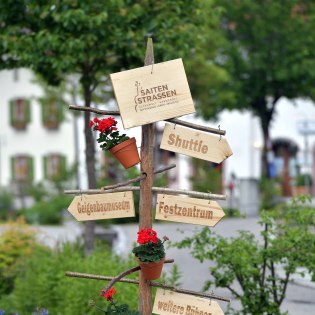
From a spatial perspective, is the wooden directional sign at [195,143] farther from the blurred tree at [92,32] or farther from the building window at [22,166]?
the building window at [22,166]

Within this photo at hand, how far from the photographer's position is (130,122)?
6996 mm

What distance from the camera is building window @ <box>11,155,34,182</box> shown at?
4462 cm

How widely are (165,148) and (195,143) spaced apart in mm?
202

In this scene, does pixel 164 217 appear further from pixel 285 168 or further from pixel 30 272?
pixel 285 168

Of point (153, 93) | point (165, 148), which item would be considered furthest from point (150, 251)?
point (153, 93)

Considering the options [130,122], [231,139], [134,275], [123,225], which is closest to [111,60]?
[134,275]

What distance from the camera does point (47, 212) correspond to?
30.4 metres

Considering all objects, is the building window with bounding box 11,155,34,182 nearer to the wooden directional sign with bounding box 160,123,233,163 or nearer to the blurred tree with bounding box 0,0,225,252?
the blurred tree with bounding box 0,0,225,252

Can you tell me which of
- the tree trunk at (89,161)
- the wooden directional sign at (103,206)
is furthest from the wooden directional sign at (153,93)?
the tree trunk at (89,161)

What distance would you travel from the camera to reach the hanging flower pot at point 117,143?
716 centimetres

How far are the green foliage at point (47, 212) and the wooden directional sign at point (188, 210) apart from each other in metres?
22.9

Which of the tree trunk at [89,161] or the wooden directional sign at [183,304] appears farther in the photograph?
the tree trunk at [89,161]

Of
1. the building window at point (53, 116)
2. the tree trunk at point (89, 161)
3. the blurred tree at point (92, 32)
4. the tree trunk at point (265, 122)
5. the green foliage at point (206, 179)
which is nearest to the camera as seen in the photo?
the blurred tree at point (92, 32)

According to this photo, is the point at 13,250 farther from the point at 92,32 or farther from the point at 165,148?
the point at 165,148
